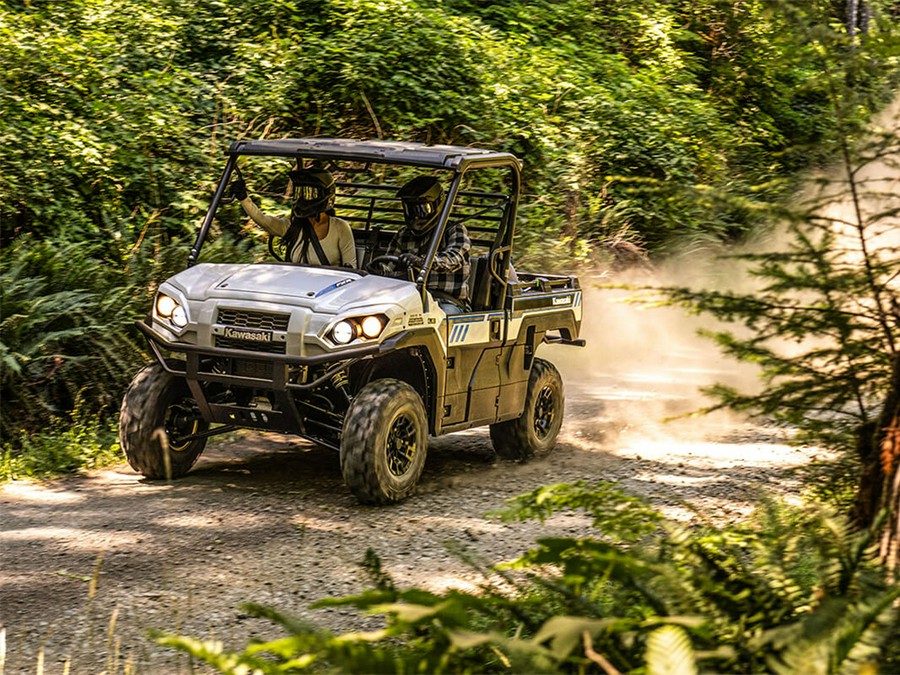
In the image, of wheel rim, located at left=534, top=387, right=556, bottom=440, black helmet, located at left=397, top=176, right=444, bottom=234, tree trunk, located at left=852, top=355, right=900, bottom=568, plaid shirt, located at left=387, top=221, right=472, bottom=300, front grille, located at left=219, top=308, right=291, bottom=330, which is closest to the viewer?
tree trunk, located at left=852, top=355, right=900, bottom=568

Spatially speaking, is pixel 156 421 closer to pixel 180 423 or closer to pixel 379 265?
pixel 180 423

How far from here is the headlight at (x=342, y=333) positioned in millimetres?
7930

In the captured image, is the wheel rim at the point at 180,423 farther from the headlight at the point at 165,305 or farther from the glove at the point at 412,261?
the glove at the point at 412,261

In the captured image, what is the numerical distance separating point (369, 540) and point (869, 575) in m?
4.17

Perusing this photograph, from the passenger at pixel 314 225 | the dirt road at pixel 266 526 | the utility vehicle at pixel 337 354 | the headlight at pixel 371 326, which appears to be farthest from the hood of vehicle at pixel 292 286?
the dirt road at pixel 266 526

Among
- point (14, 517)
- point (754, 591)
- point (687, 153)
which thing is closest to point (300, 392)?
point (14, 517)

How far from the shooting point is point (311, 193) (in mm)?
9367

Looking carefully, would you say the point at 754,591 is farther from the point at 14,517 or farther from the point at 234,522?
the point at 14,517

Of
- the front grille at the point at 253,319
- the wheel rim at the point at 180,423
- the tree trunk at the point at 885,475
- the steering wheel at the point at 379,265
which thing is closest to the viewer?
the tree trunk at the point at 885,475

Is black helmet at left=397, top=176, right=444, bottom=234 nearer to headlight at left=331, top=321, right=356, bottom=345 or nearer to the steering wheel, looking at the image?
the steering wheel

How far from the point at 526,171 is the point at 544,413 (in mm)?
7485

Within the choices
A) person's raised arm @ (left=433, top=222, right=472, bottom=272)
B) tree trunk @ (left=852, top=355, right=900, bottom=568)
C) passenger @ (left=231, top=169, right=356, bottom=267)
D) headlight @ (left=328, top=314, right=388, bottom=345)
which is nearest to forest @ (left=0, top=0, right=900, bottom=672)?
tree trunk @ (left=852, top=355, right=900, bottom=568)

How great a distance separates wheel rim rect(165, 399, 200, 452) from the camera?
8.62 metres

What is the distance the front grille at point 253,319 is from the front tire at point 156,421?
0.60m
